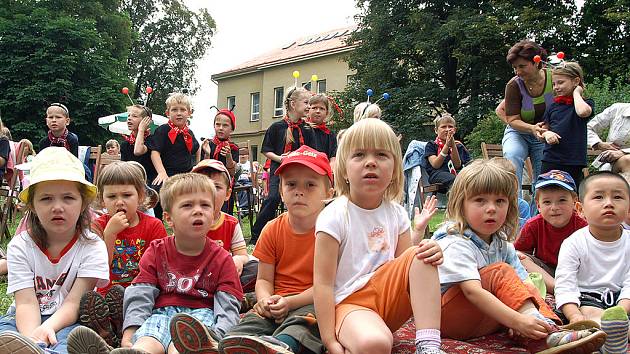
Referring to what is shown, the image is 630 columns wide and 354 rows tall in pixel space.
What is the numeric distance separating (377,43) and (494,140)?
11.3 metres

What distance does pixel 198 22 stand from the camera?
39.7 metres

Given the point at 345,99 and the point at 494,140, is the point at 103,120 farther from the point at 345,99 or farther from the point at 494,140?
the point at 345,99

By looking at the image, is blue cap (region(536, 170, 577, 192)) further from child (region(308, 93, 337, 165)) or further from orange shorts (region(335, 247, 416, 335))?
child (region(308, 93, 337, 165))

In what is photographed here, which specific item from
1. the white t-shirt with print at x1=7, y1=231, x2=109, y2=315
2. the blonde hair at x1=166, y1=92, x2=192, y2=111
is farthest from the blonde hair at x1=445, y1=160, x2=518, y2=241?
the blonde hair at x1=166, y1=92, x2=192, y2=111

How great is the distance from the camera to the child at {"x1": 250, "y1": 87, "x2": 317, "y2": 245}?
6.43 metres

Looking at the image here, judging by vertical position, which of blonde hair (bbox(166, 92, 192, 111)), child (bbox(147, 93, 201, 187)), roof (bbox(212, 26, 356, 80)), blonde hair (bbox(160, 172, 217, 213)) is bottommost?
blonde hair (bbox(160, 172, 217, 213))

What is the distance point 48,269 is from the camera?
305 cm

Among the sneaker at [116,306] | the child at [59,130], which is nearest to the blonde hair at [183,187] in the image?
the sneaker at [116,306]

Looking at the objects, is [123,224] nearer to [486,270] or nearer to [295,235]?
[295,235]

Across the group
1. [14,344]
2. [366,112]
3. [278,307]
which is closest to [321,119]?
[366,112]

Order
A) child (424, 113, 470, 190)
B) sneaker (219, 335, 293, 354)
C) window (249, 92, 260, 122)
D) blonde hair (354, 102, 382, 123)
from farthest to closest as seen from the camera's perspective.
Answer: window (249, 92, 260, 122) → child (424, 113, 470, 190) → blonde hair (354, 102, 382, 123) → sneaker (219, 335, 293, 354)

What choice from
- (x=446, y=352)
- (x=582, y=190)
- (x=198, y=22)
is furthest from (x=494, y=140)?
(x=198, y=22)

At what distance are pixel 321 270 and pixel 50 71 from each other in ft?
92.8

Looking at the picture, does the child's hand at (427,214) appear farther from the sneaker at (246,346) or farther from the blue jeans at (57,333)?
the blue jeans at (57,333)
